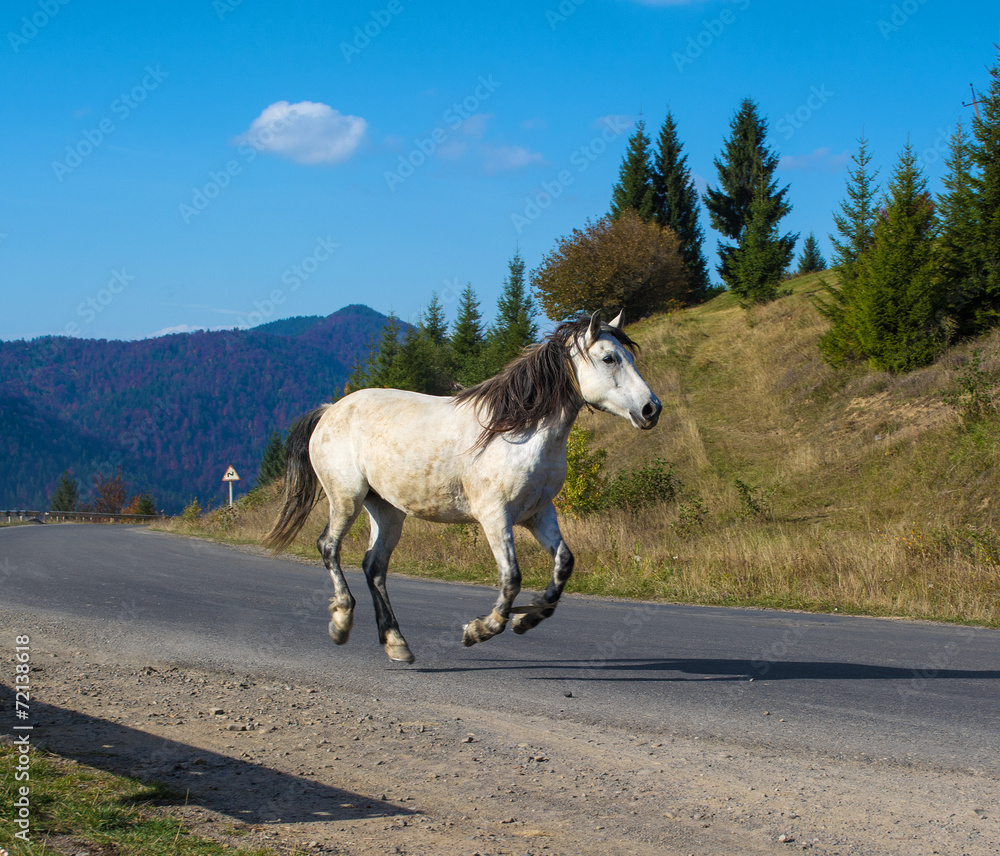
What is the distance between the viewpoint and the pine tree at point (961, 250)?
22.2 metres

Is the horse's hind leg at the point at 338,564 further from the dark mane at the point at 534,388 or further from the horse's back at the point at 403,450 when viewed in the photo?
the dark mane at the point at 534,388

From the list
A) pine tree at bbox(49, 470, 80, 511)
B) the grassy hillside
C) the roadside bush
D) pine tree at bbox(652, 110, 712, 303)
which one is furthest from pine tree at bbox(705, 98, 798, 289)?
pine tree at bbox(49, 470, 80, 511)

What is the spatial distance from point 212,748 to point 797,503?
17423 mm

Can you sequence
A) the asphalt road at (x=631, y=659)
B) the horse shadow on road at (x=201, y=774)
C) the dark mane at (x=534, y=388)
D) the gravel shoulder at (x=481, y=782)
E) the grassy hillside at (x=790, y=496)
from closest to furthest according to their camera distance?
the gravel shoulder at (x=481, y=782) < the horse shadow on road at (x=201, y=774) < the asphalt road at (x=631, y=659) < the dark mane at (x=534, y=388) < the grassy hillside at (x=790, y=496)

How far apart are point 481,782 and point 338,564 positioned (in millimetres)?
3239

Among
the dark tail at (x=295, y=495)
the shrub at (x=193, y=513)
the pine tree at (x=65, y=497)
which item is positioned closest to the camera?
the dark tail at (x=295, y=495)

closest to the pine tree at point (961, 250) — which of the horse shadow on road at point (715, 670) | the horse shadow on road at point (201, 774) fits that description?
the horse shadow on road at point (715, 670)

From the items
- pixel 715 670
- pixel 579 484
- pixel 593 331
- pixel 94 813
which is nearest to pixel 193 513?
pixel 579 484

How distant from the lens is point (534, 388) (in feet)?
20.1

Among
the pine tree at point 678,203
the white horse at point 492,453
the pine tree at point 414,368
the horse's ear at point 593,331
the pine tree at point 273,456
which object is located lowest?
the white horse at point 492,453

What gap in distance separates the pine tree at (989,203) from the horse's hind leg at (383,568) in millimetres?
20058

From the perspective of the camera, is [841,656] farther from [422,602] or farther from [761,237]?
[761,237]

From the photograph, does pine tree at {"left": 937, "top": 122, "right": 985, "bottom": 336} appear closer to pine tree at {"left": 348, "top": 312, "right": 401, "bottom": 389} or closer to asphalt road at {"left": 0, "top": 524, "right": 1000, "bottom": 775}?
asphalt road at {"left": 0, "top": 524, "right": 1000, "bottom": 775}

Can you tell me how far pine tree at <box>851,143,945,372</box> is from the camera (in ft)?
73.2
